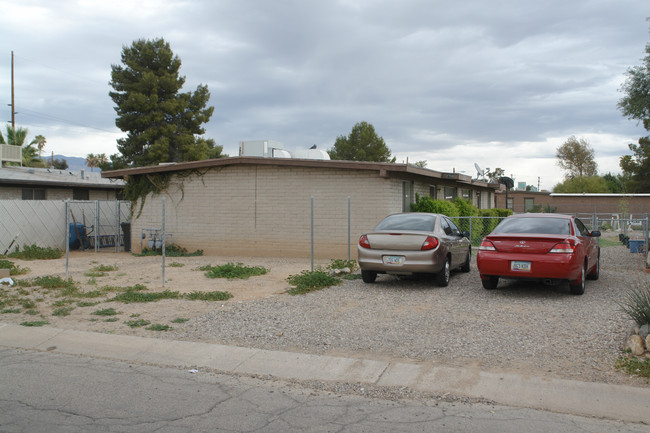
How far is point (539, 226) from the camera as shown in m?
10.2

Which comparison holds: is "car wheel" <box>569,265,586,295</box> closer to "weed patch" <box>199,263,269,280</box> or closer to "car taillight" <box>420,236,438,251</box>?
"car taillight" <box>420,236,438,251</box>

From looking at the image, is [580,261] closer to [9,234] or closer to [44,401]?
[44,401]

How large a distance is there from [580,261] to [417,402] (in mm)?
5843

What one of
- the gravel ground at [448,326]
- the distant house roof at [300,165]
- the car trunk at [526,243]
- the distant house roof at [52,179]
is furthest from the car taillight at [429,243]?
the distant house roof at [52,179]

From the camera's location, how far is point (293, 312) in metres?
8.80

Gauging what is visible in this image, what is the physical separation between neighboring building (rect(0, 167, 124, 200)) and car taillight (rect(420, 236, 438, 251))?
18.3m

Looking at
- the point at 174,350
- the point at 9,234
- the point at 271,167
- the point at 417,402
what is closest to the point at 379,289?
the point at 174,350

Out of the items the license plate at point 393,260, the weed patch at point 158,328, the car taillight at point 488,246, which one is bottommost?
the weed patch at point 158,328

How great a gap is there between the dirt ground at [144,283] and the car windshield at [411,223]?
2.58 meters

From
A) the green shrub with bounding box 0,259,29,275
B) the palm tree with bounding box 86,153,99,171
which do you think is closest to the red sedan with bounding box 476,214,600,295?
the green shrub with bounding box 0,259,29,275

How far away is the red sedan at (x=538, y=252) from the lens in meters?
9.31

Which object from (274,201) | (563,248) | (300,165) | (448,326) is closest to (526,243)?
(563,248)

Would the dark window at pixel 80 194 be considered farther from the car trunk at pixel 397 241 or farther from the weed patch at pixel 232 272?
the car trunk at pixel 397 241

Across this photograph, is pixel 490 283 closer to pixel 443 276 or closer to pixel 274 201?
pixel 443 276
